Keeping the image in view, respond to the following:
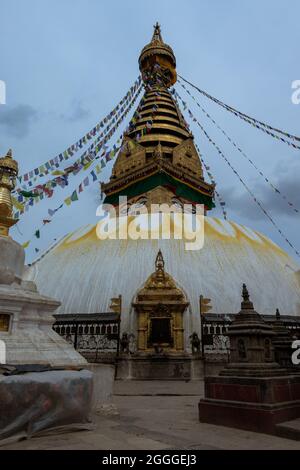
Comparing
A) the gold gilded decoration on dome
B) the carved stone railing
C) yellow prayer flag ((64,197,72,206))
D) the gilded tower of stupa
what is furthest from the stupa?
the gilded tower of stupa

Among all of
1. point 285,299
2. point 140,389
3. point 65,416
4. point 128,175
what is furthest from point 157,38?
point 65,416

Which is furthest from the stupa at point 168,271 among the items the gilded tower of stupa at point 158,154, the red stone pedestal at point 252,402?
the red stone pedestal at point 252,402

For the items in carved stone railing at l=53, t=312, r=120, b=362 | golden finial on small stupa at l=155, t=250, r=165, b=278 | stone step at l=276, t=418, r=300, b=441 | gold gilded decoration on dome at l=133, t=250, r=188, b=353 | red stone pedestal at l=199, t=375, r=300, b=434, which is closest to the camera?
stone step at l=276, t=418, r=300, b=441

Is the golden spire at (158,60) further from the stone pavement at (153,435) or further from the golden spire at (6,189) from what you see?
the stone pavement at (153,435)

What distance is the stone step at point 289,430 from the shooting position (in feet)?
11.9

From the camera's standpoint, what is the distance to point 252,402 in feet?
13.8

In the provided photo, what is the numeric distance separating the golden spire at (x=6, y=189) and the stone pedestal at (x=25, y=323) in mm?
432

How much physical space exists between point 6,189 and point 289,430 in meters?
5.91

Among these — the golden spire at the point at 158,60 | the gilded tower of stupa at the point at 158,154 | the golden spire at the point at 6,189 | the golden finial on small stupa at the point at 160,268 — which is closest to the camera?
the golden spire at the point at 6,189

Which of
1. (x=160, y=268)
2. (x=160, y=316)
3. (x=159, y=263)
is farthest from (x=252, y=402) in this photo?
(x=159, y=263)

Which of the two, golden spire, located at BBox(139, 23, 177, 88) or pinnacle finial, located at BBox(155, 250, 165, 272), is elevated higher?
golden spire, located at BBox(139, 23, 177, 88)

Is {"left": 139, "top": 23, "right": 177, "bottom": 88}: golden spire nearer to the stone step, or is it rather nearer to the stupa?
the stupa

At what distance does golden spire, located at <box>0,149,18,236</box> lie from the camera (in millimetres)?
6089

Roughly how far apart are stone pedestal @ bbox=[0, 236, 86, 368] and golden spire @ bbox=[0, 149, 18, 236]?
0.43 metres
